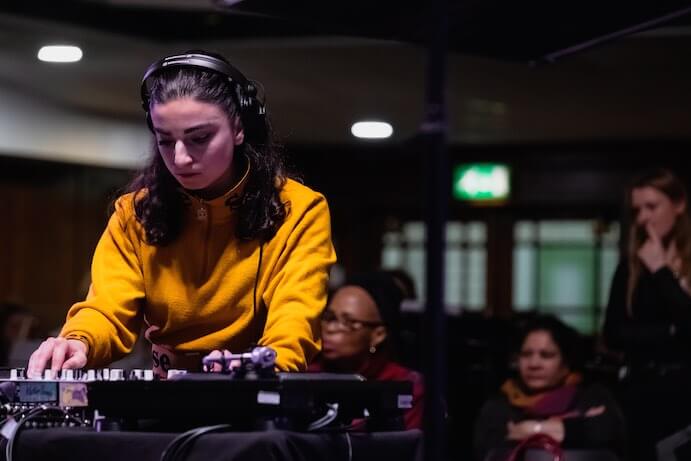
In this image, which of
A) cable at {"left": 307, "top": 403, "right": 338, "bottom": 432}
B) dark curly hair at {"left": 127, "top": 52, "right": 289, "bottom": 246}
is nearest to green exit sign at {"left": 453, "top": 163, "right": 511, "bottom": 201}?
dark curly hair at {"left": 127, "top": 52, "right": 289, "bottom": 246}

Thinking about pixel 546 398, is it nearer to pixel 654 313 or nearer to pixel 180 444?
pixel 654 313

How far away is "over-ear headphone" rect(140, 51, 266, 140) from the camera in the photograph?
5.49 ft

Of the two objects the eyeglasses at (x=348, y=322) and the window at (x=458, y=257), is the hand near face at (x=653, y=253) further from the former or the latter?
the window at (x=458, y=257)

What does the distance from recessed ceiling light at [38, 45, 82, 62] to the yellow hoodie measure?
201 inches

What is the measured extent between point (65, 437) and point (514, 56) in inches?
49.7

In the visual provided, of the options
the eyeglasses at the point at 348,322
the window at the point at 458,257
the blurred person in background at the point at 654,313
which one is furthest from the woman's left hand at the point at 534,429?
the window at the point at 458,257

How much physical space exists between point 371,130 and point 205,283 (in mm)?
8079

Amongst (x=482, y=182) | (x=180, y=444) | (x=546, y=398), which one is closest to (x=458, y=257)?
(x=482, y=182)

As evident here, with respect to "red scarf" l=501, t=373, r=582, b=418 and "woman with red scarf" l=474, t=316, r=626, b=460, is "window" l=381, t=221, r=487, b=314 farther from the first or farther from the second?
"red scarf" l=501, t=373, r=582, b=418

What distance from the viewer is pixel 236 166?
69.4 inches

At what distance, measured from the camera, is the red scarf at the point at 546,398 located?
4.16 metres

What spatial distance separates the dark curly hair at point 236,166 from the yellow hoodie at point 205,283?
0.6 inches

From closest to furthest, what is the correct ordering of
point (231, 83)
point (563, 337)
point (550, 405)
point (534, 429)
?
point (231, 83)
point (534, 429)
point (550, 405)
point (563, 337)

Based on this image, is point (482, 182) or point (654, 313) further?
point (482, 182)
